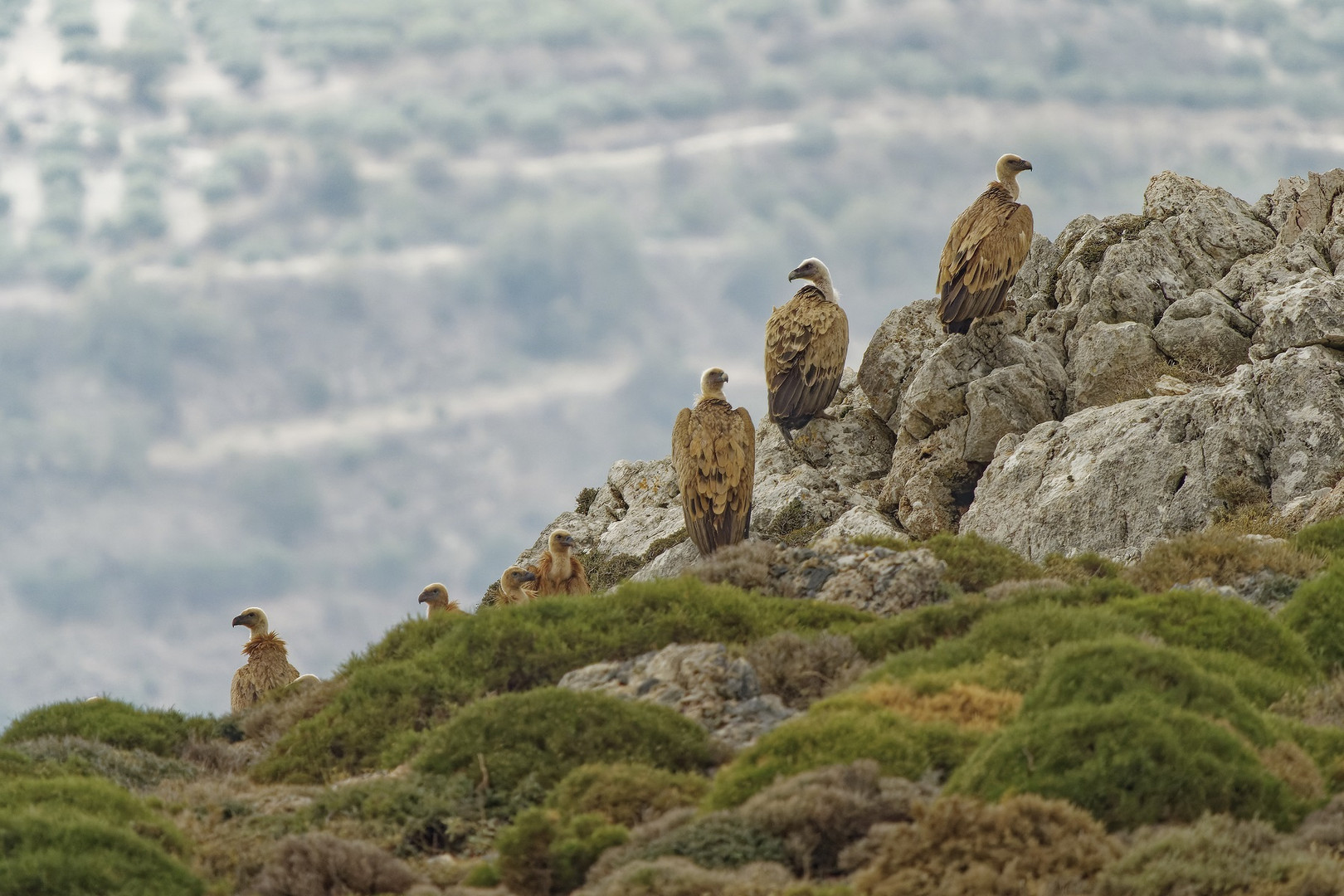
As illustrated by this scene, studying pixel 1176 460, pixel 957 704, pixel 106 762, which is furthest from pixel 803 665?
pixel 1176 460

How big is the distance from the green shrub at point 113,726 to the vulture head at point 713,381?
10.6 metres

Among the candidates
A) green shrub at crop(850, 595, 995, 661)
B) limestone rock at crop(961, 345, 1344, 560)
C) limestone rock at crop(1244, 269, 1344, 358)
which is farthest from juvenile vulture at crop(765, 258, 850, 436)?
green shrub at crop(850, 595, 995, 661)

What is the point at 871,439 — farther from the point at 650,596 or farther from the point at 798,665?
the point at 798,665

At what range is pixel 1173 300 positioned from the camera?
34.9m

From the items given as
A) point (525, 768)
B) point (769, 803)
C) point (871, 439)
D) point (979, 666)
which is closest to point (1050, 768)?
point (769, 803)

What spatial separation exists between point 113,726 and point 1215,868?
13566 millimetres

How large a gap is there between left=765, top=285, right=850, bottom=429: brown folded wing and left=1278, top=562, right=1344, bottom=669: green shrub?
14110mm

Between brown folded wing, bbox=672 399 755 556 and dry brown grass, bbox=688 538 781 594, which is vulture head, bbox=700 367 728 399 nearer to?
brown folded wing, bbox=672 399 755 556

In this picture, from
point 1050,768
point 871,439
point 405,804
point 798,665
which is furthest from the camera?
point 871,439

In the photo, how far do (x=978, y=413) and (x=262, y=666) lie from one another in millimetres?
15480

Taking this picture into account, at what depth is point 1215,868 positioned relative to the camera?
29.4 feet

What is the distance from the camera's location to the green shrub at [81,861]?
10.6 m

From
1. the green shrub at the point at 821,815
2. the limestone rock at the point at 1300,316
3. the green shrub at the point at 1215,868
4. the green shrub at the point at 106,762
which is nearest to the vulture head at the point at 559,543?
the green shrub at the point at 106,762

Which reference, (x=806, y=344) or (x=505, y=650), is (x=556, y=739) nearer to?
(x=505, y=650)
